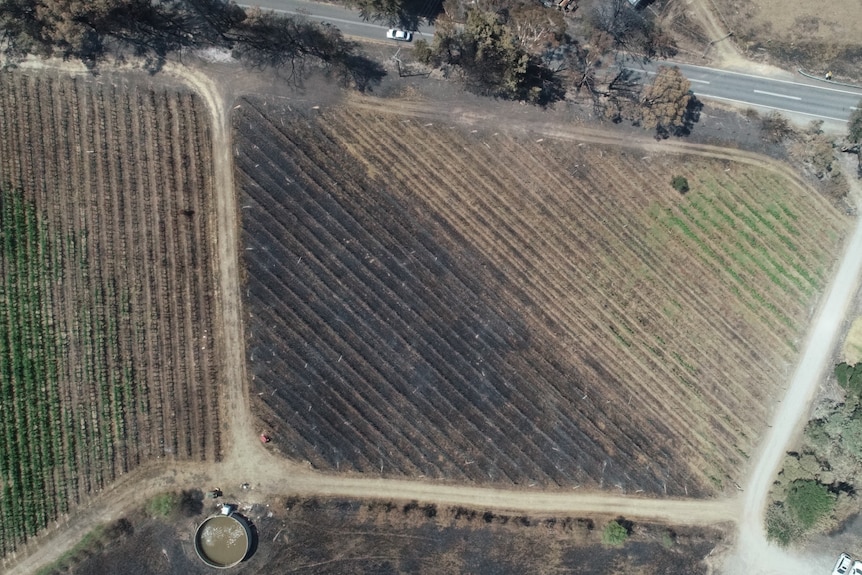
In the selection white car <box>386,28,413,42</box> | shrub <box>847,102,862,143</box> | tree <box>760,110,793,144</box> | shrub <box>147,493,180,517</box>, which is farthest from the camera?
tree <box>760,110,793,144</box>

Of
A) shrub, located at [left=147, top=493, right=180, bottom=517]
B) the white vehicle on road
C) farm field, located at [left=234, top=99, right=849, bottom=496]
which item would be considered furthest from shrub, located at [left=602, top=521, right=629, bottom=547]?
shrub, located at [left=147, top=493, right=180, bottom=517]

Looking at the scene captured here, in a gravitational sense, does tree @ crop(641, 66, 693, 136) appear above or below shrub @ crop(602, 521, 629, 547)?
above

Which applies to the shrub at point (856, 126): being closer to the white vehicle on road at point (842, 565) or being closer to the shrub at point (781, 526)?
the shrub at point (781, 526)

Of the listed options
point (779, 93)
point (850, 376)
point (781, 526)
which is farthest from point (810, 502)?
point (779, 93)

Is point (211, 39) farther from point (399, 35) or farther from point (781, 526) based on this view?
point (781, 526)

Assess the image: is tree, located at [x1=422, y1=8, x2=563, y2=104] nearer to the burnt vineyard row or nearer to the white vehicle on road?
the burnt vineyard row

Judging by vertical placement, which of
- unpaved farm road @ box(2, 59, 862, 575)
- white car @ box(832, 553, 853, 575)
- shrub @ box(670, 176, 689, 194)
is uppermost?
shrub @ box(670, 176, 689, 194)
